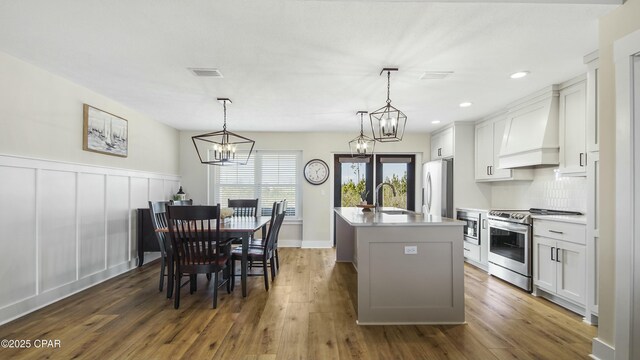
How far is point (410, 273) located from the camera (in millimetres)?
2781

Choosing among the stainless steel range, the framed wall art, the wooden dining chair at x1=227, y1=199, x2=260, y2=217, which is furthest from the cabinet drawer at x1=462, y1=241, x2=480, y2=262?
the framed wall art

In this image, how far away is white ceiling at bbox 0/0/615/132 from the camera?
2.12 metres

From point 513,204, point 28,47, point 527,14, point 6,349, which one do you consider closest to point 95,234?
point 6,349

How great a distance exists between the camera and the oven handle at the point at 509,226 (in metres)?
3.69

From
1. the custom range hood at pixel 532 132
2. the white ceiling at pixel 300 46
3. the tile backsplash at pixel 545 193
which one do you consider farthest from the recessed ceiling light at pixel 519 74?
the tile backsplash at pixel 545 193

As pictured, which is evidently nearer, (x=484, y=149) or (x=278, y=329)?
(x=278, y=329)

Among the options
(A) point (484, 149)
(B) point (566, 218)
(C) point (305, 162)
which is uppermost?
(A) point (484, 149)

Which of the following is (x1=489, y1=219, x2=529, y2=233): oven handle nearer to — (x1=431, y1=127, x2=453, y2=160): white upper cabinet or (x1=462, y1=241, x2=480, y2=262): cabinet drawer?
(x1=462, y1=241, x2=480, y2=262): cabinet drawer

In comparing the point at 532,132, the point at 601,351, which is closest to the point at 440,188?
the point at 532,132

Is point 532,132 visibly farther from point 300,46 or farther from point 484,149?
point 300,46

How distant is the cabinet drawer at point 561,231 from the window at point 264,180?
420cm

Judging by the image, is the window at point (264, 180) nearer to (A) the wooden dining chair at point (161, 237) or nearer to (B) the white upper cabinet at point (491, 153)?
(A) the wooden dining chair at point (161, 237)

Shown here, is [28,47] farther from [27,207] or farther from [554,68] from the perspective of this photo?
[554,68]

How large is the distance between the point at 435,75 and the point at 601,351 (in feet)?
8.60
